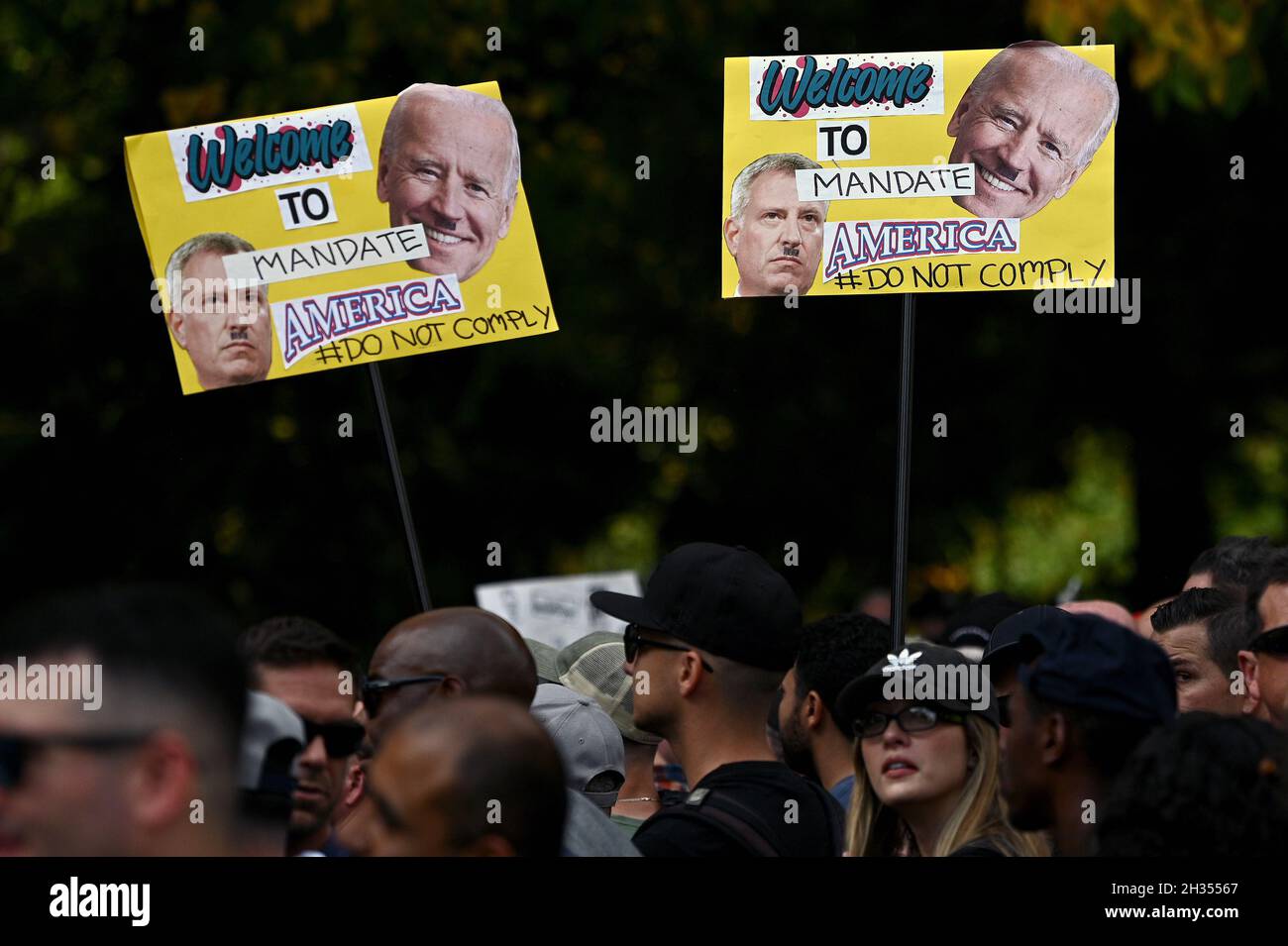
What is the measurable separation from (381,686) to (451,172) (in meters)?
1.87

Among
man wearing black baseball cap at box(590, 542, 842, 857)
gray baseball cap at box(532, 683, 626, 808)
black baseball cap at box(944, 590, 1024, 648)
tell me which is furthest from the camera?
black baseball cap at box(944, 590, 1024, 648)

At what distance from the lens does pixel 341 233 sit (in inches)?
203

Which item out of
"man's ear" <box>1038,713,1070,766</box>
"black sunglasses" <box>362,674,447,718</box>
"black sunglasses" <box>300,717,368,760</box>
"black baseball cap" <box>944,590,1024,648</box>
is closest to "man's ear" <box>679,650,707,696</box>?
"black sunglasses" <box>362,674,447,718</box>

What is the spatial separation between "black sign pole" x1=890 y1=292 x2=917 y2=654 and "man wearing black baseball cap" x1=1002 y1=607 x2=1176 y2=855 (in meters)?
1.44

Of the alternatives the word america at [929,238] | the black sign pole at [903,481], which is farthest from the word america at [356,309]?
the black sign pole at [903,481]

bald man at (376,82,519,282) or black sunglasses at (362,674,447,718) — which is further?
bald man at (376,82,519,282)

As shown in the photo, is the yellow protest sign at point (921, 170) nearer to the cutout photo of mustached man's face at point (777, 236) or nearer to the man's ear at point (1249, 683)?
the cutout photo of mustached man's face at point (777, 236)

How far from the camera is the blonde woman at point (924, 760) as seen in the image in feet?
13.0

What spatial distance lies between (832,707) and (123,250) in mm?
6656

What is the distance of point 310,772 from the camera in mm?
3561

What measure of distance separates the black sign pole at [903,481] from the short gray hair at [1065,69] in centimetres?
60

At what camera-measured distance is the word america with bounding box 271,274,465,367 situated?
16.8 feet

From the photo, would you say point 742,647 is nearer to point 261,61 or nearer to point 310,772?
point 310,772

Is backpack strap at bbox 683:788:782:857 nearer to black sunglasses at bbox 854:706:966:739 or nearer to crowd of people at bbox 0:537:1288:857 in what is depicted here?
crowd of people at bbox 0:537:1288:857
